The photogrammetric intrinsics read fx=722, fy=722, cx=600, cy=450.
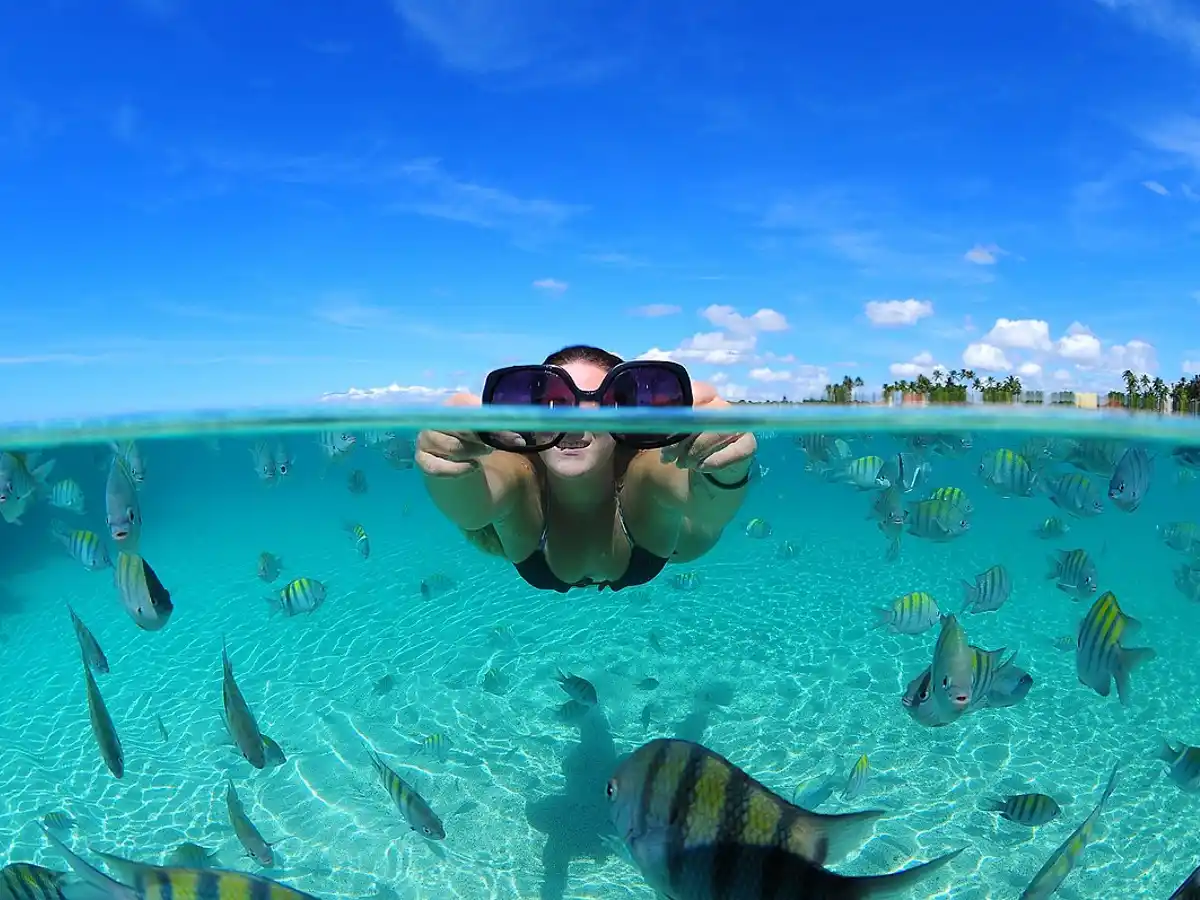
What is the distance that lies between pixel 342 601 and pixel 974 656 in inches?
652

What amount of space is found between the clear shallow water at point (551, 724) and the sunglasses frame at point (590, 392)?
3.70 metres

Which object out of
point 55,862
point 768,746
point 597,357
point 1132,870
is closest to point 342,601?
point 55,862

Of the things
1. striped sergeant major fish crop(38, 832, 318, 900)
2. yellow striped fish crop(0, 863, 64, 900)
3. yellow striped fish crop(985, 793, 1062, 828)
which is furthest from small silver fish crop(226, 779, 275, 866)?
yellow striped fish crop(985, 793, 1062, 828)

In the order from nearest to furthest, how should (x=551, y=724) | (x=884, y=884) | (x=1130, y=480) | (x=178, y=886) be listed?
1. (x=884, y=884)
2. (x=178, y=886)
3. (x=1130, y=480)
4. (x=551, y=724)

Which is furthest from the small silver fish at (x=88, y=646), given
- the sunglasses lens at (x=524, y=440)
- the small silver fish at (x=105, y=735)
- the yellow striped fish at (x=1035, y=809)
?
the yellow striped fish at (x=1035, y=809)

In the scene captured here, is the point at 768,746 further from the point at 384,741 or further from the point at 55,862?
the point at 55,862

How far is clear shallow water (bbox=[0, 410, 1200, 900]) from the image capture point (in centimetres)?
747

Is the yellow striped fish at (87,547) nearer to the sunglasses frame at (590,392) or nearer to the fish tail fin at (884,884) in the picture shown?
the sunglasses frame at (590,392)

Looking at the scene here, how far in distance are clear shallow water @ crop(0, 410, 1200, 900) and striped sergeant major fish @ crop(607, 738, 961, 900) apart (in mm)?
4798

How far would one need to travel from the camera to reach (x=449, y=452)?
440cm

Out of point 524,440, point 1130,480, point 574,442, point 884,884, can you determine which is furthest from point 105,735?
point 1130,480

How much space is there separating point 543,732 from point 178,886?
7224mm

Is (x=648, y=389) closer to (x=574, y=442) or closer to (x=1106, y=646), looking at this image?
(x=574, y=442)

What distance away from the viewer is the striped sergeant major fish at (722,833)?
2.11m
